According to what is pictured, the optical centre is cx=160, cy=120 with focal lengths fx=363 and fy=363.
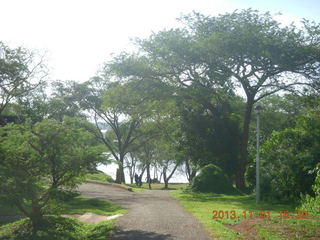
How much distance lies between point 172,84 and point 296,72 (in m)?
9.05

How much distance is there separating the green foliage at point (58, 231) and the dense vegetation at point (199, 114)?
0.98 feet

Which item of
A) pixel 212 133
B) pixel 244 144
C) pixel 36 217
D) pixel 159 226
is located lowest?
pixel 159 226

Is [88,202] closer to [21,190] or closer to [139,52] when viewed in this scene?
[21,190]

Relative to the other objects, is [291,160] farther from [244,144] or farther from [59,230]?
[59,230]

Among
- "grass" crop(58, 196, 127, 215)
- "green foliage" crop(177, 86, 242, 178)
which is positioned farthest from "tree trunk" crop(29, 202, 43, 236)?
"green foliage" crop(177, 86, 242, 178)

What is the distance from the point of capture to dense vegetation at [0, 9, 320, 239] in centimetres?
1100

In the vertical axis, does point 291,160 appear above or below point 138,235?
above

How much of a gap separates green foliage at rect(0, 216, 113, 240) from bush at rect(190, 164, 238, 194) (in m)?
15.3

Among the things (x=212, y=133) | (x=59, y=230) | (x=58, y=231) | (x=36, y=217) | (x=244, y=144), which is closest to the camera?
(x=58, y=231)

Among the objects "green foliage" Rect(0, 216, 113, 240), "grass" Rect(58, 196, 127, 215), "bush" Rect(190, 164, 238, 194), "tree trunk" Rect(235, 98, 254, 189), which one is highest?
"tree trunk" Rect(235, 98, 254, 189)

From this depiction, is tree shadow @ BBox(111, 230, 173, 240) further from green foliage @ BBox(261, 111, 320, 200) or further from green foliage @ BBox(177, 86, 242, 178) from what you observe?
green foliage @ BBox(177, 86, 242, 178)

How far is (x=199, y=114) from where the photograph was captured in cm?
3222

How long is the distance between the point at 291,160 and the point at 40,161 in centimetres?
1190

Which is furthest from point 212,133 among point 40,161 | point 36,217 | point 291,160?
point 40,161
